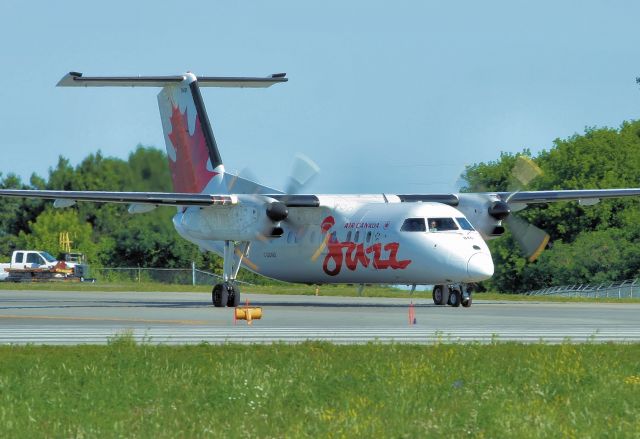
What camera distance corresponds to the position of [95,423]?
38.5 feet

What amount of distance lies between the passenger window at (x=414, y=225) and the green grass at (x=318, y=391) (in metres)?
16.2

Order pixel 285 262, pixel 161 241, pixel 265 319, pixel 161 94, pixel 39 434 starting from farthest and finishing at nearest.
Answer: pixel 161 241 → pixel 161 94 → pixel 285 262 → pixel 265 319 → pixel 39 434

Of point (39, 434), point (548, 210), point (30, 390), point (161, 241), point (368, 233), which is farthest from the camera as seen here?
point (548, 210)

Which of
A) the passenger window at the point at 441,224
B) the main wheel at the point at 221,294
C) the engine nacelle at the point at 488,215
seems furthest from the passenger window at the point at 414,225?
the main wheel at the point at 221,294

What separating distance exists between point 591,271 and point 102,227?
37.8m

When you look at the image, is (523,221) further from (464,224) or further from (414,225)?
(414,225)

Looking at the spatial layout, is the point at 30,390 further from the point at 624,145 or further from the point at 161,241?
the point at 624,145

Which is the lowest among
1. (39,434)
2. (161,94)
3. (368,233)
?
(39,434)

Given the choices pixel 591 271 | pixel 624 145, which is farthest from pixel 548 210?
pixel 591 271

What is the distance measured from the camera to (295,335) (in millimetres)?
21891

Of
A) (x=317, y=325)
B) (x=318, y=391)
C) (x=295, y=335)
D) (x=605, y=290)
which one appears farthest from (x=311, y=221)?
(x=605, y=290)

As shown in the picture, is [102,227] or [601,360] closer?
[601,360]

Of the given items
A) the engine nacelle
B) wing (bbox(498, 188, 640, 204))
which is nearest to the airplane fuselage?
the engine nacelle

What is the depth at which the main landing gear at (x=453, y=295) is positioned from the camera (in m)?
35.2
